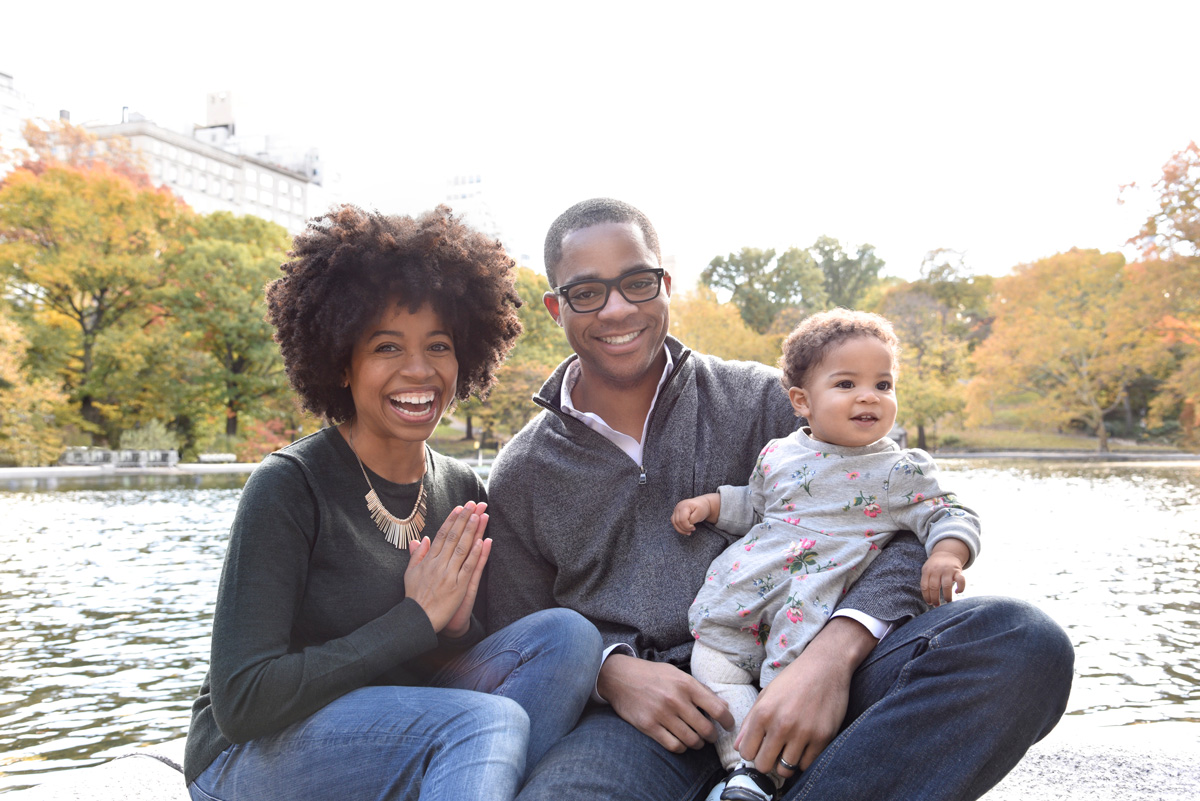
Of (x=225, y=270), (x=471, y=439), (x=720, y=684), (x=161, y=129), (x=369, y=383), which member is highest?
(x=161, y=129)

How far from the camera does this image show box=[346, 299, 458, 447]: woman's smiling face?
2.19 m

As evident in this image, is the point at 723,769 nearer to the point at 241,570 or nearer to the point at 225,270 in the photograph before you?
the point at 241,570

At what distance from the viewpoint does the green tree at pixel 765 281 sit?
40.8 m

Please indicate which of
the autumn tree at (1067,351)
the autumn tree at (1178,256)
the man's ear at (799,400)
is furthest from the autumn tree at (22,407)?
the autumn tree at (1178,256)

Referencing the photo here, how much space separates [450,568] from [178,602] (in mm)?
6654

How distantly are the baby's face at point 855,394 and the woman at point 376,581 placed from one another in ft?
2.57

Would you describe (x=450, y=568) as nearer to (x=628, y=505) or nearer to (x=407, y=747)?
(x=407, y=747)

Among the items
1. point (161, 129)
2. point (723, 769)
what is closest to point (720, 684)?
point (723, 769)

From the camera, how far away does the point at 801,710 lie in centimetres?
174

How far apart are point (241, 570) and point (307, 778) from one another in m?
0.43

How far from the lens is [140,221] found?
25.2m

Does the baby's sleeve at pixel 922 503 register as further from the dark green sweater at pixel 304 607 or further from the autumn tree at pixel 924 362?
the autumn tree at pixel 924 362

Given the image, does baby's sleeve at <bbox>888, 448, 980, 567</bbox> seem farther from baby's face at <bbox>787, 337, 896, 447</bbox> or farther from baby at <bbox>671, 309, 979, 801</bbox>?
baby's face at <bbox>787, 337, 896, 447</bbox>

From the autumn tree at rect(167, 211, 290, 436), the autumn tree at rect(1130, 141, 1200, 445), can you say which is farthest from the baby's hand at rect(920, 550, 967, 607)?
the autumn tree at rect(167, 211, 290, 436)
